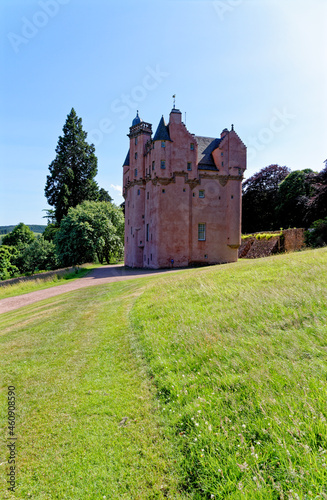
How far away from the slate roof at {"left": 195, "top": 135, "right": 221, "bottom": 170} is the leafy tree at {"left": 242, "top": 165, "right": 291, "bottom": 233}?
22.8 meters

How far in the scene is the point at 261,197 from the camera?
58.4 m

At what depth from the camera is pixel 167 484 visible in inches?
121

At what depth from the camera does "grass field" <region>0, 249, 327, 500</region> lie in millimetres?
2967

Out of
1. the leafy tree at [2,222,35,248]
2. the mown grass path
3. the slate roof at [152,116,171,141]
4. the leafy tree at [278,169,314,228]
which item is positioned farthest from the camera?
the leafy tree at [2,222,35,248]

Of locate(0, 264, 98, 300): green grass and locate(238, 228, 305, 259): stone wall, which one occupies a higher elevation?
locate(238, 228, 305, 259): stone wall

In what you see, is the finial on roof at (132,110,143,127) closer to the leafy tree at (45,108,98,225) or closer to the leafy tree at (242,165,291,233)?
the leafy tree at (45,108,98,225)

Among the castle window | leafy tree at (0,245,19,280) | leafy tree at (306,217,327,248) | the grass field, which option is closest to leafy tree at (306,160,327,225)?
leafy tree at (306,217,327,248)

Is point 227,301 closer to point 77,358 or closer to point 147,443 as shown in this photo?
point 77,358

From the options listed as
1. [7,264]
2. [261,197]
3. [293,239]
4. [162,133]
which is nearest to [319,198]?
[293,239]

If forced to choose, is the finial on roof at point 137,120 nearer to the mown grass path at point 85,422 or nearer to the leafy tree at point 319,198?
the leafy tree at point 319,198

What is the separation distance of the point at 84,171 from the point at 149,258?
27182mm

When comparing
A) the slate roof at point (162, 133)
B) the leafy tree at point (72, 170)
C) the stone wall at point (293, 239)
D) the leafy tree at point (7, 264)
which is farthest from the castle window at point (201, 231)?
the leafy tree at point (7, 264)

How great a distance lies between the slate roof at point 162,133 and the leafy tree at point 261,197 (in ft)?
100

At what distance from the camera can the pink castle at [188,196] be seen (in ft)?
111
